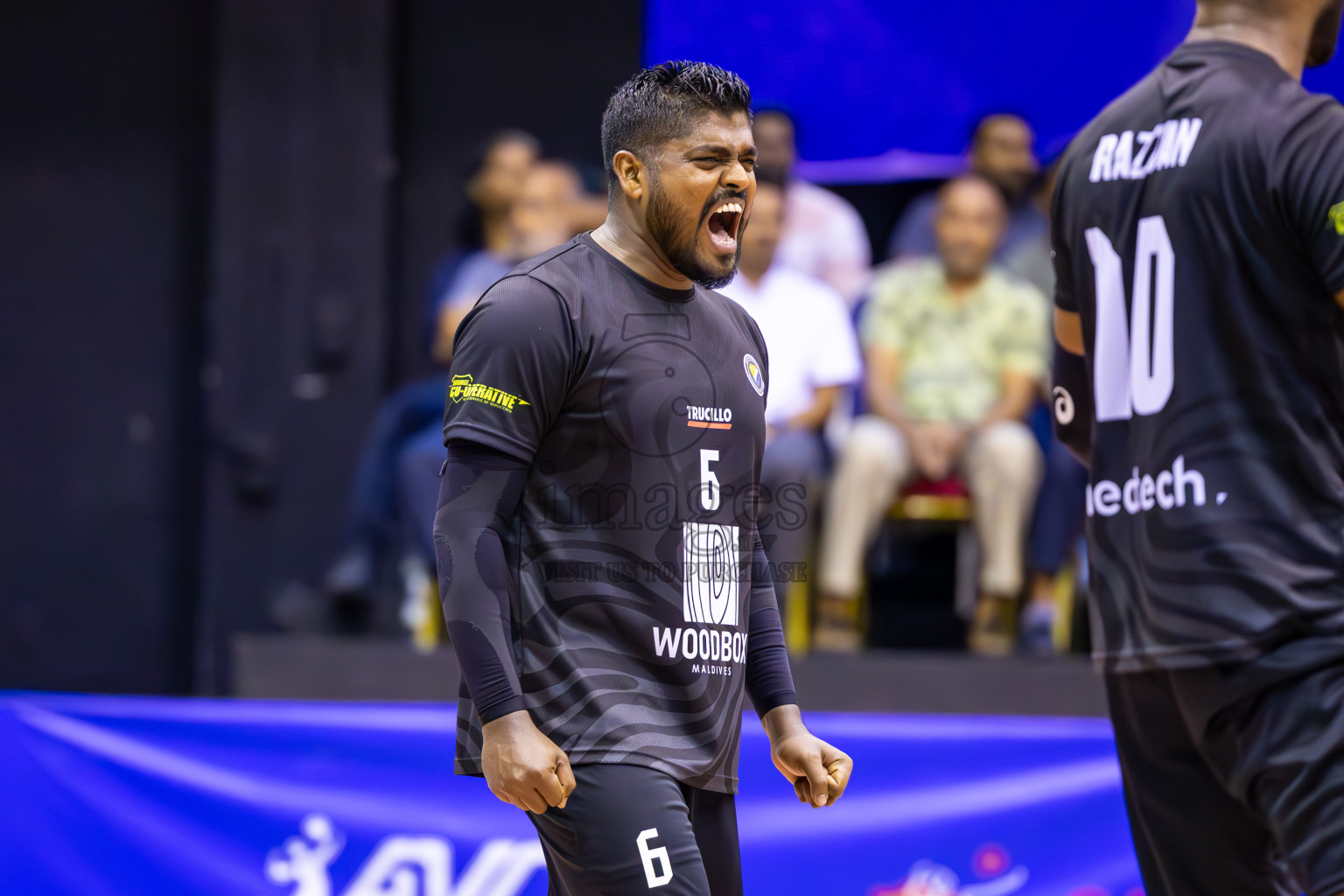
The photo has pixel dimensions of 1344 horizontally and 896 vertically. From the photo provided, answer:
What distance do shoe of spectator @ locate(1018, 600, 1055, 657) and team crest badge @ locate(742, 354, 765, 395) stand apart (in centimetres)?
297

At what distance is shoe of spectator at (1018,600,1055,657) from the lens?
5.41 meters

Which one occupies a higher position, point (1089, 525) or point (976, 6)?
point (976, 6)

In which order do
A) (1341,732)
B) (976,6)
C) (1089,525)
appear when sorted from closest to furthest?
(1341,732) → (1089,525) → (976,6)

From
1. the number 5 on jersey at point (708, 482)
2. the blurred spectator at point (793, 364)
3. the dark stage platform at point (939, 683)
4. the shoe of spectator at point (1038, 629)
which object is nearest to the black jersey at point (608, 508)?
the number 5 on jersey at point (708, 482)

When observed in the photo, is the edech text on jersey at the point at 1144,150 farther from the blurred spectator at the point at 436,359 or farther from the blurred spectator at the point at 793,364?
the blurred spectator at the point at 436,359

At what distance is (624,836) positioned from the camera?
2.33 meters

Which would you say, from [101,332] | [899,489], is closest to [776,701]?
[899,489]

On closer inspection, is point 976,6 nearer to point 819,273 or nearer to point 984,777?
point 819,273

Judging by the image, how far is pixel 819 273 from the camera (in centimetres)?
602

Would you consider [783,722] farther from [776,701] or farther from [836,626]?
[836,626]

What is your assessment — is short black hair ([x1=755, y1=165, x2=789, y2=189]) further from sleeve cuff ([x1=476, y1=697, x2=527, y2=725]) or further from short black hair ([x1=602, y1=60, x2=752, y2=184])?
sleeve cuff ([x1=476, y1=697, x2=527, y2=725])

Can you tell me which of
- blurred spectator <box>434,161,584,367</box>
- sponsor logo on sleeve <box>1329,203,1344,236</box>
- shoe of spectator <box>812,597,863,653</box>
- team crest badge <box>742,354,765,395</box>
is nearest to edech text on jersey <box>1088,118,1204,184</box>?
sponsor logo on sleeve <box>1329,203,1344,236</box>

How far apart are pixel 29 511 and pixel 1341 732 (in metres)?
6.74

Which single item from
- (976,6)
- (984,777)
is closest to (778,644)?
(984,777)
